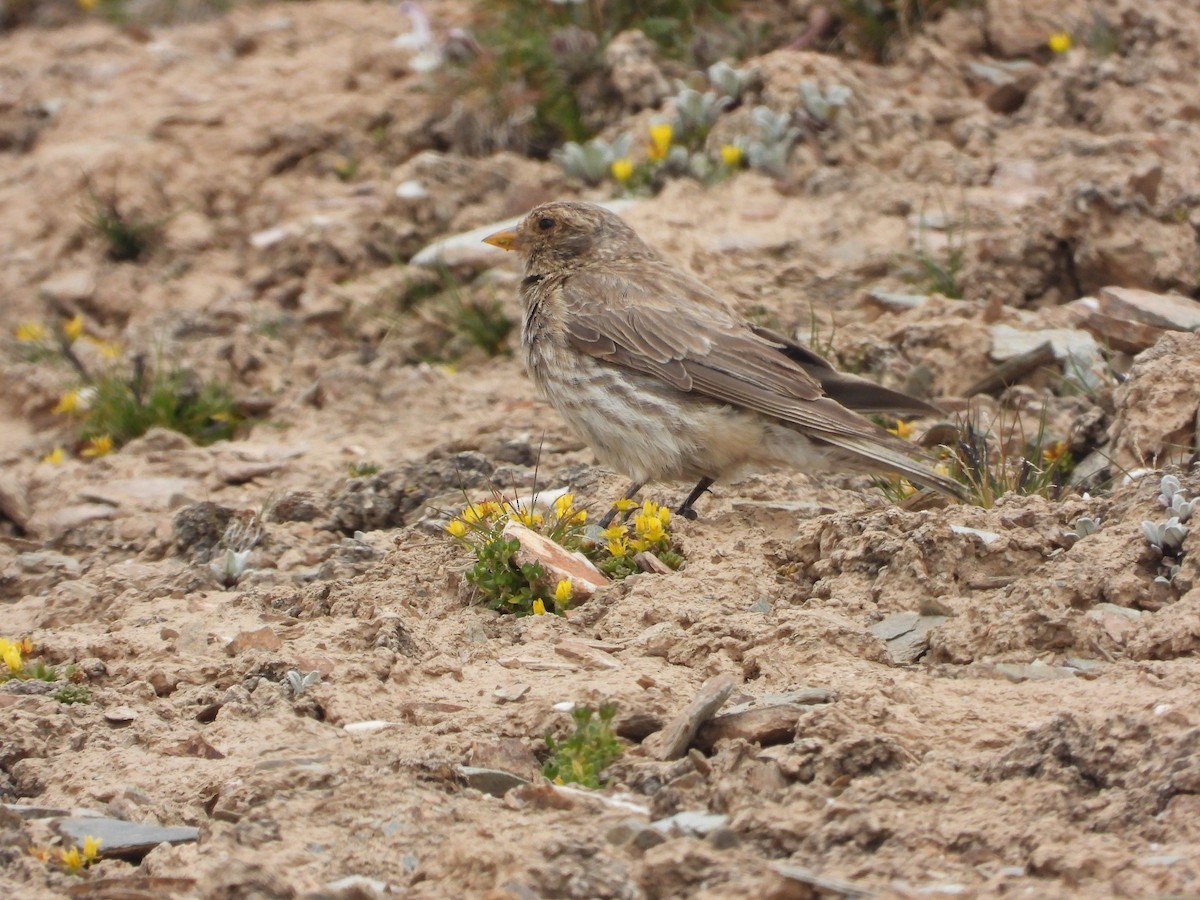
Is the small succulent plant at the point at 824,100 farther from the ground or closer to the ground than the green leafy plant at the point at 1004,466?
farther from the ground

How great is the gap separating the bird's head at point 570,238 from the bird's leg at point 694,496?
125 centimetres

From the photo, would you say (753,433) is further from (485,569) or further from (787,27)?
(787,27)

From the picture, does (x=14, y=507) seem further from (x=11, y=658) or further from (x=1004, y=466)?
(x=1004, y=466)

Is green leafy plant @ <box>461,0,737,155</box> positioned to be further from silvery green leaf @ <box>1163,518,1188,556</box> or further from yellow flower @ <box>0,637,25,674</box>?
silvery green leaf @ <box>1163,518,1188,556</box>

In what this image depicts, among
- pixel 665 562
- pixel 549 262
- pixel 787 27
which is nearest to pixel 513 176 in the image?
pixel 787 27

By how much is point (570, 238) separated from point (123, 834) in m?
4.03

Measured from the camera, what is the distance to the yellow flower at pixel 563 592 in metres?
5.55

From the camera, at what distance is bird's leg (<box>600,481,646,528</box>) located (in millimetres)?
6422

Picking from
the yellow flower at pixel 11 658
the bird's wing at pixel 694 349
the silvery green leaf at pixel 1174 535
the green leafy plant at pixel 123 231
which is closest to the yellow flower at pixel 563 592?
the bird's wing at pixel 694 349

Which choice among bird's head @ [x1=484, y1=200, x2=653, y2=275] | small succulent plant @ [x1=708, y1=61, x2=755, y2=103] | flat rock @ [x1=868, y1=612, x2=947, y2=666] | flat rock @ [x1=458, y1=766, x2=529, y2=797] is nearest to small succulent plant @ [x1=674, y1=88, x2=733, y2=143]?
small succulent plant @ [x1=708, y1=61, x2=755, y2=103]

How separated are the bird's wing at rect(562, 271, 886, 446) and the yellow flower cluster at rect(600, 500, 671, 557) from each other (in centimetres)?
79

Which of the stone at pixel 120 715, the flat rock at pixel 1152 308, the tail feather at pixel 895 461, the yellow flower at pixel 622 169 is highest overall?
the yellow flower at pixel 622 169

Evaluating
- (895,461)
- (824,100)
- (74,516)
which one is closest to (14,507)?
(74,516)

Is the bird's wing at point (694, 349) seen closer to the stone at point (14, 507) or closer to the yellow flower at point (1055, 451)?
the yellow flower at point (1055, 451)
